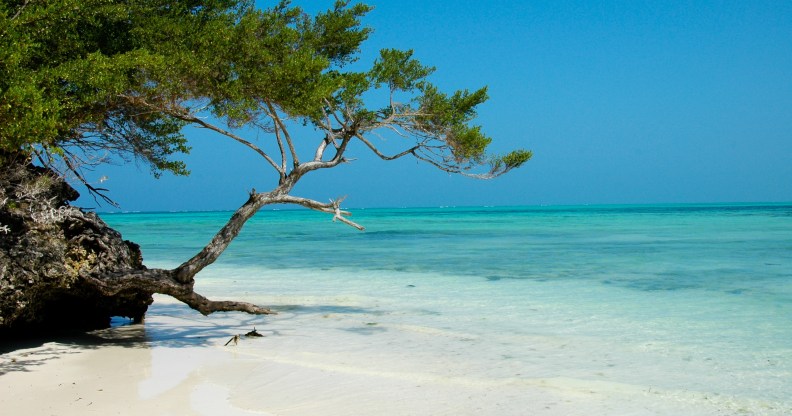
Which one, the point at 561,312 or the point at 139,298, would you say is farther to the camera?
the point at 561,312

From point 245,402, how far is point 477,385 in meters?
1.96

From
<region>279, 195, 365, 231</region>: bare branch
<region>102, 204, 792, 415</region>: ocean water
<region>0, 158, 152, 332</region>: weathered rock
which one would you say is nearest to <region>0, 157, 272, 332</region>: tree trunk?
<region>0, 158, 152, 332</region>: weathered rock

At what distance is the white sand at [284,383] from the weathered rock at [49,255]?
0.46 metres

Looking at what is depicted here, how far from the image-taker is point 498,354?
267 inches

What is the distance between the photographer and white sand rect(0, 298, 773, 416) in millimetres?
4891

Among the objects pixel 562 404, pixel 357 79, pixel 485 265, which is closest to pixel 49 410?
pixel 562 404

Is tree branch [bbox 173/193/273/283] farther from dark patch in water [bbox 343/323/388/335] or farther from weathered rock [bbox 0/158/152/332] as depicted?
dark patch in water [bbox 343/323/388/335]

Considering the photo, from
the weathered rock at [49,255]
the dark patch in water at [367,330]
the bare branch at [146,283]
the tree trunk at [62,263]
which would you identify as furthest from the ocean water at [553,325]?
the weathered rock at [49,255]

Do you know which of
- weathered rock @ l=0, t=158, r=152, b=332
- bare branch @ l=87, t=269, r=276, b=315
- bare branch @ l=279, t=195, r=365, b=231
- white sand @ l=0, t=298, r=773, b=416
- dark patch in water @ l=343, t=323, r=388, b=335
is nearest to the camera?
white sand @ l=0, t=298, r=773, b=416

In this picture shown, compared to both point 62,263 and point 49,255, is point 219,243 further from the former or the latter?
point 49,255

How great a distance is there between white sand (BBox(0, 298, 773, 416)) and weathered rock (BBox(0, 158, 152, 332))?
46 cm

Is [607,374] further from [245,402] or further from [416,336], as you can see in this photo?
[245,402]

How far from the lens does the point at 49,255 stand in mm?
6152

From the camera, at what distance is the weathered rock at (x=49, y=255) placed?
596 centimetres
